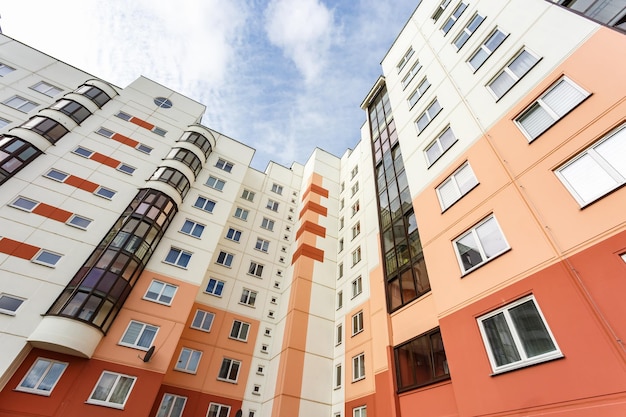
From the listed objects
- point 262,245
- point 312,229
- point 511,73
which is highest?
point 312,229

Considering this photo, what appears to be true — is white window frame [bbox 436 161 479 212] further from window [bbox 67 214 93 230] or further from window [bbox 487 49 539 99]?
window [bbox 67 214 93 230]

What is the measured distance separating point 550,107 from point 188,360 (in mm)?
22804

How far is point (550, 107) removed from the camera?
11000 millimetres

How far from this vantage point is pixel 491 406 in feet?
27.9

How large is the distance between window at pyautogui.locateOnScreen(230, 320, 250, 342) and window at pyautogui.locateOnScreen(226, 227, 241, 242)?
7507mm

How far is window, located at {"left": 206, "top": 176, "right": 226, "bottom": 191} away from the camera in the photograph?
1098 inches

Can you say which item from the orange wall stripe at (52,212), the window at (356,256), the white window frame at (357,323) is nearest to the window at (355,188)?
the window at (356,256)

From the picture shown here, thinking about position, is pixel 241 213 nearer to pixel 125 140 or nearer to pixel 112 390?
pixel 125 140

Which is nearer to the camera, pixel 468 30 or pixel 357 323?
pixel 468 30

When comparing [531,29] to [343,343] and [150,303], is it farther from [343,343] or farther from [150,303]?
[150,303]

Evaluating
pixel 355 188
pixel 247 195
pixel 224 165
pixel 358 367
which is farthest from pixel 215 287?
pixel 355 188

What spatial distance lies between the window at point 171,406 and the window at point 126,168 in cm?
1597

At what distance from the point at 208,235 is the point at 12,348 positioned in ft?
40.0

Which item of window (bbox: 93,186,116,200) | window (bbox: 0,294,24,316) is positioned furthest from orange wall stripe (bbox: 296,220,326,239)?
window (bbox: 0,294,24,316)
